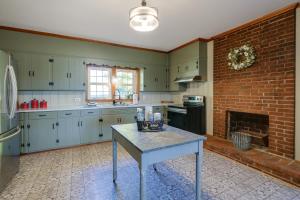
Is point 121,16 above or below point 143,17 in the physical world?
above

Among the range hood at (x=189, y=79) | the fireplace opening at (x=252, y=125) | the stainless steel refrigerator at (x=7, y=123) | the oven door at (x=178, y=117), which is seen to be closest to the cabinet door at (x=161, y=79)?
the range hood at (x=189, y=79)

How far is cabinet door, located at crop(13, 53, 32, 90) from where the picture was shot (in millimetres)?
3332

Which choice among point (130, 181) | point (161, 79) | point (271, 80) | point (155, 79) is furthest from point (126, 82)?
point (271, 80)

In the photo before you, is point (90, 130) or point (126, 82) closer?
point (90, 130)

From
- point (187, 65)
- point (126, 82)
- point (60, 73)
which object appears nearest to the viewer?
point (60, 73)

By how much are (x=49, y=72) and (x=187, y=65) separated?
335 cm

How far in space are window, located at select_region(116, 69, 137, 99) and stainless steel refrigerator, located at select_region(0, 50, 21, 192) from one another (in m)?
2.60

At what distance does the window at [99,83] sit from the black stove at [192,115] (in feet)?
6.30

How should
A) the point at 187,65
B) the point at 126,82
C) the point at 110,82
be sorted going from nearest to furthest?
the point at 187,65
the point at 110,82
the point at 126,82

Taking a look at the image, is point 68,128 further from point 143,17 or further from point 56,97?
point 143,17

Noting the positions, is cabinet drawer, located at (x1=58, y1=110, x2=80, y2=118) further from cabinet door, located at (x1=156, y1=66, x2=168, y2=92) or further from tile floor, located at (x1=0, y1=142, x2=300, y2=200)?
cabinet door, located at (x1=156, y1=66, x2=168, y2=92)

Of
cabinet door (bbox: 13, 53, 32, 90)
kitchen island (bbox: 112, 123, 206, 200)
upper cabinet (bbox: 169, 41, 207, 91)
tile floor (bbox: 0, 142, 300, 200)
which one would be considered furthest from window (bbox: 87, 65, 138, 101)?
kitchen island (bbox: 112, 123, 206, 200)

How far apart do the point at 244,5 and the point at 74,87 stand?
3694mm

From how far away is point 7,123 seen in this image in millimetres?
2287
